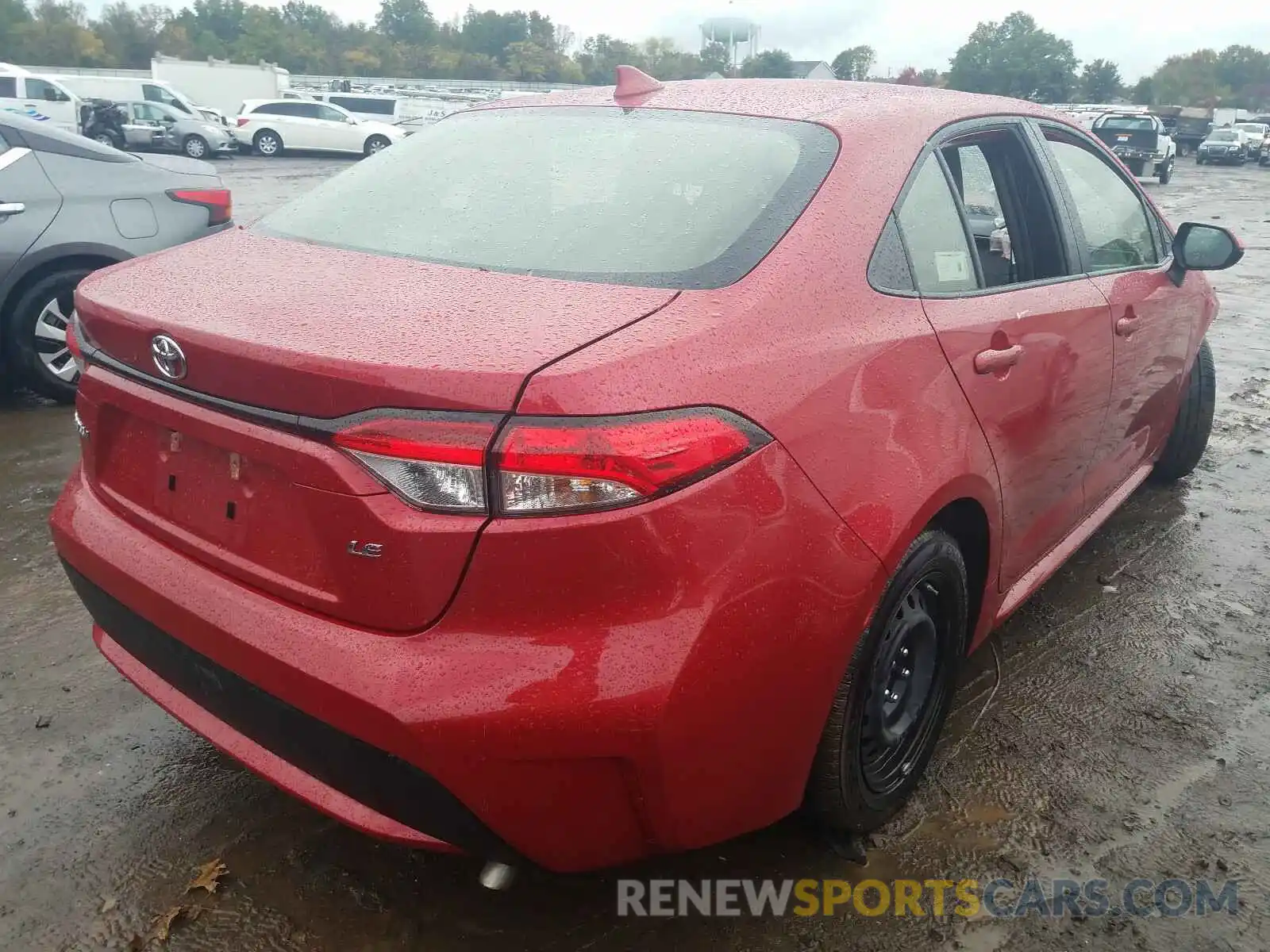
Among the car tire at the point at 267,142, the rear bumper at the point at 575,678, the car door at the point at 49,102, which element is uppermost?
the rear bumper at the point at 575,678

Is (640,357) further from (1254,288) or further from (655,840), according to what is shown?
(1254,288)

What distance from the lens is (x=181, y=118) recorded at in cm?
2469

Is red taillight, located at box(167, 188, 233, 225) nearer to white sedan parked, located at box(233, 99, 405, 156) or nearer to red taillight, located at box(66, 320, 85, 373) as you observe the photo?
red taillight, located at box(66, 320, 85, 373)

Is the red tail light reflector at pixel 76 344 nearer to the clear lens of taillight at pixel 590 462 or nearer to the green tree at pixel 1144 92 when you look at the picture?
the clear lens of taillight at pixel 590 462

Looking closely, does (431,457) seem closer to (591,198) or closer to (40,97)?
(591,198)

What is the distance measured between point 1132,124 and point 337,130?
2126 cm

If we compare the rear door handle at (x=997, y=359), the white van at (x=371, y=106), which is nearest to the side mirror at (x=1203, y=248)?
the rear door handle at (x=997, y=359)

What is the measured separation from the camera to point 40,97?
22547 millimetres

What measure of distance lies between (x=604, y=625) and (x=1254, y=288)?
1075 cm

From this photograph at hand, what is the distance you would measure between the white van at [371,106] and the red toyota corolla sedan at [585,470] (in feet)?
107

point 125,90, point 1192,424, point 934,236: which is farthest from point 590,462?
point 125,90

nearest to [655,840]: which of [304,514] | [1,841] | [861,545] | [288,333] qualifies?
[861,545]

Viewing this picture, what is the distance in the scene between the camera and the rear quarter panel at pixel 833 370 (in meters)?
1.54

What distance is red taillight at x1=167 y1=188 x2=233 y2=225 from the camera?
520cm
